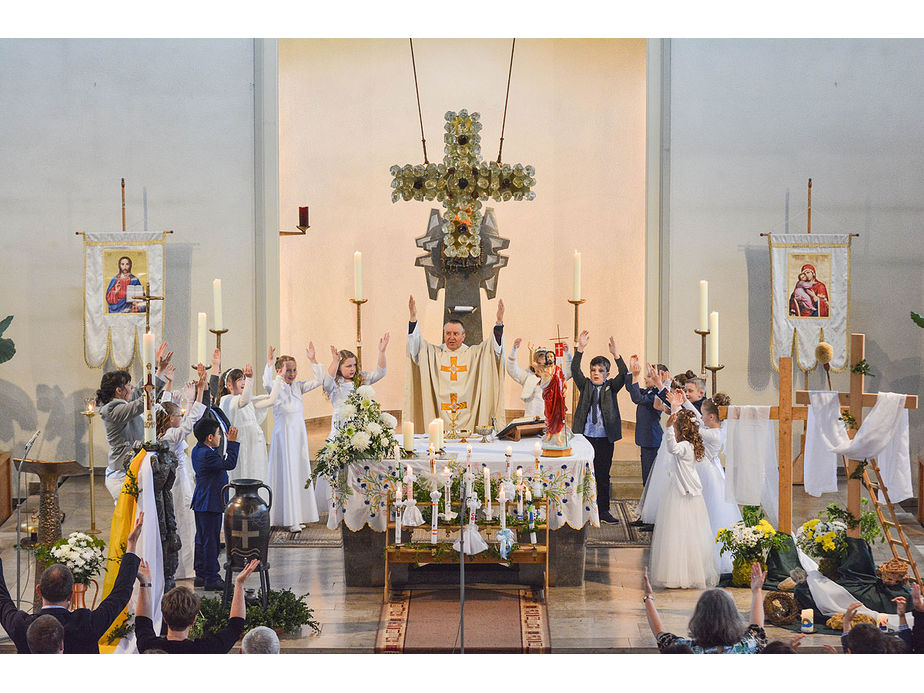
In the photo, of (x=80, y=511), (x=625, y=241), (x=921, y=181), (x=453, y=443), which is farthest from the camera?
(x=625, y=241)

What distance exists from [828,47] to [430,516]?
7.18 m

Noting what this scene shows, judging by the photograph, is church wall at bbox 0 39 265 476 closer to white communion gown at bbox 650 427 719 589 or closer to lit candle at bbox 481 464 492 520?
lit candle at bbox 481 464 492 520

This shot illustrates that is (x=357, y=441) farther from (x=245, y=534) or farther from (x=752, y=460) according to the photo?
(x=752, y=460)

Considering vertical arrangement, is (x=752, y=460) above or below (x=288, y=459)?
above

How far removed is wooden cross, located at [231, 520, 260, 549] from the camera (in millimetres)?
6816

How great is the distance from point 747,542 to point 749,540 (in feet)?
0.07

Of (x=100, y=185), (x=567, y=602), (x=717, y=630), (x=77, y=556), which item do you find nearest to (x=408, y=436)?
(x=567, y=602)

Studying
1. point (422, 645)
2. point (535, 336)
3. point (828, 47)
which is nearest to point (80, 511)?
point (422, 645)

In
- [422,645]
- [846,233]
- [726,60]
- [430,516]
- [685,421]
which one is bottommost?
[422,645]

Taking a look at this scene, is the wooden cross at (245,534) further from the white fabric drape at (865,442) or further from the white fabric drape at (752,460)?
the white fabric drape at (865,442)

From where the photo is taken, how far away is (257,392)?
11.7 m

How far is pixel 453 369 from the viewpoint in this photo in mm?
9211

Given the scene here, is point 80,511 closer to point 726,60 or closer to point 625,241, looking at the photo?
point 625,241

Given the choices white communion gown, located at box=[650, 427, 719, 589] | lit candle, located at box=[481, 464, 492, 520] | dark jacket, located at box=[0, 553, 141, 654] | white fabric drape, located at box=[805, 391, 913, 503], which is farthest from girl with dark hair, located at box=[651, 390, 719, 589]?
dark jacket, located at box=[0, 553, 141, 654]
